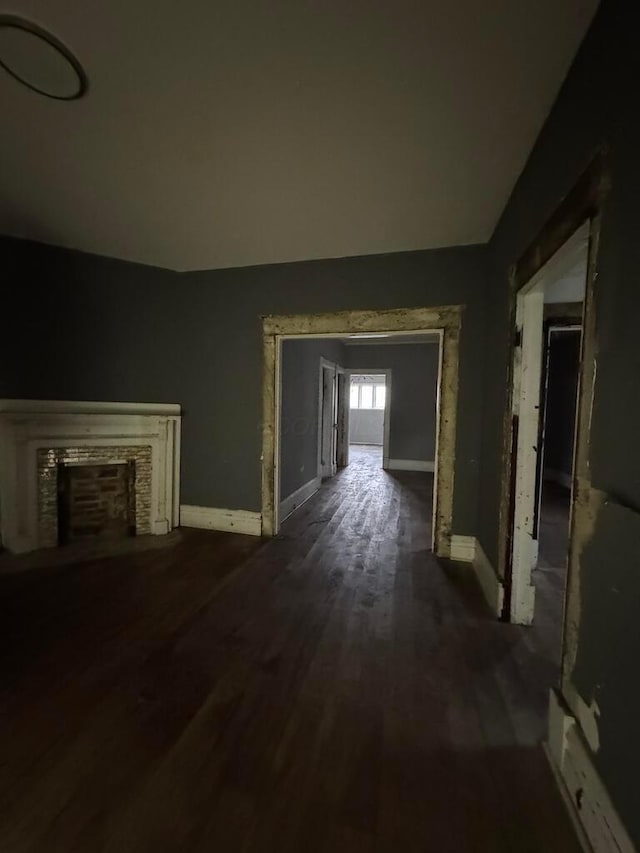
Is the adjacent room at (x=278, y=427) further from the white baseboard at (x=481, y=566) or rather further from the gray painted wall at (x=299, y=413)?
the gray painted wall at (x=299, y=413)

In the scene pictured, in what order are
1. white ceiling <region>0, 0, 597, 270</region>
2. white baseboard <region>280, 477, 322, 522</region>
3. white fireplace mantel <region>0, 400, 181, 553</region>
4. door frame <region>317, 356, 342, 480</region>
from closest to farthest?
white ceiling <region>0, 0, 597, 270</region>
white fireplace mantel <region>0, 400, 181, 553</region>
white baseboard <region>280, 477, 322, 522</region>
door frame <region>317, 356, 342, 480</region>

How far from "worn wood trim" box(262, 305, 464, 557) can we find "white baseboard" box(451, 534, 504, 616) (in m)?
0.08

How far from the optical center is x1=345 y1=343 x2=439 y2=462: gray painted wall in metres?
7.75

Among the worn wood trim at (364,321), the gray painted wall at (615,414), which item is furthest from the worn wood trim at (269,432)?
the gray painted wall at (615,414)

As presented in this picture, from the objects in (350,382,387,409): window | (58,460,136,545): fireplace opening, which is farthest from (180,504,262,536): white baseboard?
(350,382,387,409): window

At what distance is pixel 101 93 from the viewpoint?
155 cm

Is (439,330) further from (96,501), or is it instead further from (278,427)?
(96,501)

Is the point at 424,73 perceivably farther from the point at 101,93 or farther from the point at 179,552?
the point at 179,552

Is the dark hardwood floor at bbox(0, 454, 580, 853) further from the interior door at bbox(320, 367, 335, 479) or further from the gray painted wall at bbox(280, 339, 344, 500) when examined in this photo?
the interior door at bbox(320, 367, 335, 479)

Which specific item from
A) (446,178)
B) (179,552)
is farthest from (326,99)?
(179,552)

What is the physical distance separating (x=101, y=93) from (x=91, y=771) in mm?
2602

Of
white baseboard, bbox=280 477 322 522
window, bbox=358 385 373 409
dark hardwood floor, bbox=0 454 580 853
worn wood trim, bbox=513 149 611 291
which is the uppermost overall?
worn wood trim, bbox=513 149 611 291

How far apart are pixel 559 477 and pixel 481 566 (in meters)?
4.82

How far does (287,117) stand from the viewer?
65.4 inches
